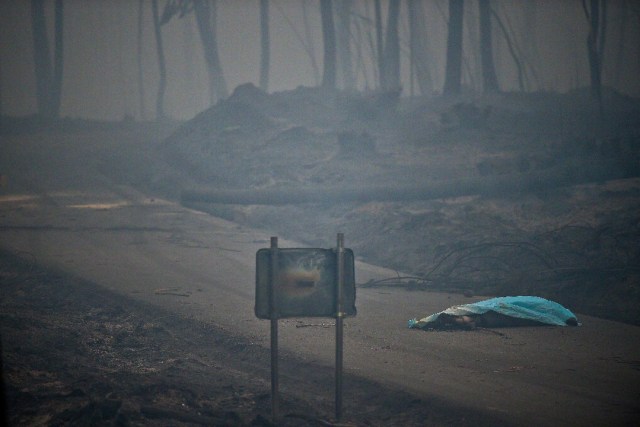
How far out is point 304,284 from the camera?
5301 mm

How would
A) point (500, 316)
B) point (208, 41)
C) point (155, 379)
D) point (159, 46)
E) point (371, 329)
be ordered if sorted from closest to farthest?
point (155, 379)
point (371, 329)
point (500, 316)
point (208, 41)
point (159, 46)

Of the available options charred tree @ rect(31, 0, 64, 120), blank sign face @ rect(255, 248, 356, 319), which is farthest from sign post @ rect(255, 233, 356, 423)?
charred tree @ rect(31, 0, 64, 120)

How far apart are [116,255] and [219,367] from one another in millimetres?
6979

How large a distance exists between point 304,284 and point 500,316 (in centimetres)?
497

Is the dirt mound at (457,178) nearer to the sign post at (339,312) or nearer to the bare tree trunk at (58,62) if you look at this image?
the sign post at (339,312)

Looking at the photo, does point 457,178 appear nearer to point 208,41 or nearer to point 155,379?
point 155,379

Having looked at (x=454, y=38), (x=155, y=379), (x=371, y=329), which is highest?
(x=454, y=38)

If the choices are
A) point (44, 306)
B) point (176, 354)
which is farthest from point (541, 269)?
point (44, 306)

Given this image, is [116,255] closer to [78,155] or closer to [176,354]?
[176,354]

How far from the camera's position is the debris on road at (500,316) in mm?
9227

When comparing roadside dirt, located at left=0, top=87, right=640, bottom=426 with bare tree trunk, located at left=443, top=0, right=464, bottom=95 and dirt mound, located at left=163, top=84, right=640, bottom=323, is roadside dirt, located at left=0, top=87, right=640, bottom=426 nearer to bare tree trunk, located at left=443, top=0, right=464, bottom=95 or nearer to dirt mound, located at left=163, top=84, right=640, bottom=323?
dirt mound, located at left=163, top=84, right=640, bottom=323

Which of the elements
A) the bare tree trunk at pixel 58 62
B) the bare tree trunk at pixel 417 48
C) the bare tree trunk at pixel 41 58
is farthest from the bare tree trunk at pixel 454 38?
the bare tree trunk at pixel 58 62

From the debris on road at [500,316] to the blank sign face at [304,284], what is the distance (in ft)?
13.7

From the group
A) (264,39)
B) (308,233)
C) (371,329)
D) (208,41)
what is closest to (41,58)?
(208,41)
